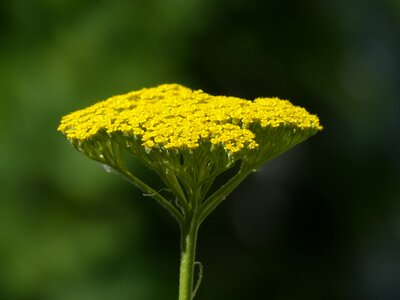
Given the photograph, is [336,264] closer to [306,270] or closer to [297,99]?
[306,270]

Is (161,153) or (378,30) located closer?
(161,153)

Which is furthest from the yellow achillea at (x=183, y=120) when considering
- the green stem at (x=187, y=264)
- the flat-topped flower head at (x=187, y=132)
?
the green stem at (x=187, y=264)

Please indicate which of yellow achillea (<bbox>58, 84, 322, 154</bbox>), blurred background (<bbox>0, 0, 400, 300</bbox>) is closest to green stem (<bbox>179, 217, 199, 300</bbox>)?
yellow achillea (<bbox>58, 84, 322, 154</bbox>)

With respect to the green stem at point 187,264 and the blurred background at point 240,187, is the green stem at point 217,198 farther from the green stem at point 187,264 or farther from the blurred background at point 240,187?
the blurred background at point 240,187

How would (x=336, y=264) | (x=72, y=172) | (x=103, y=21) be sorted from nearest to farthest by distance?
(x=72, y=172)
(x=103, y=21)
(x=336, y=264)

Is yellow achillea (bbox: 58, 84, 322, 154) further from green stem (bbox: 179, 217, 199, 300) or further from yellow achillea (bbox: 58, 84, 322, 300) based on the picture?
green stem (bbox: 179, 217, 199, 300)

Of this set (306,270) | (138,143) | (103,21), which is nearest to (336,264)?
(306,270)
